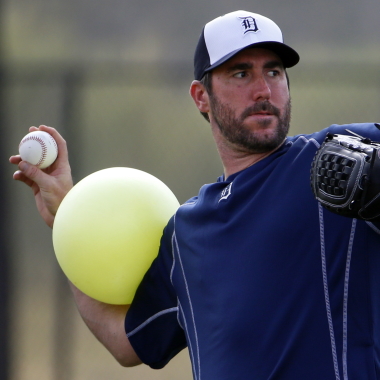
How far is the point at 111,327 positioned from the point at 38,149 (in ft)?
1.97

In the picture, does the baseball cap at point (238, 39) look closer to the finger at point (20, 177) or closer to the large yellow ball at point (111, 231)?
the large yellow ball at point (111, 231)

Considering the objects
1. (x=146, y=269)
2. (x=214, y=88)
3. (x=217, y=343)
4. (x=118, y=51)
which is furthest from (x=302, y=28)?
(x=217, y=343)

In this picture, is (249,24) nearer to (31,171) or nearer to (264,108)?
(264,108)

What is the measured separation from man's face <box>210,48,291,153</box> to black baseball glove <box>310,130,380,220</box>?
0.42 m

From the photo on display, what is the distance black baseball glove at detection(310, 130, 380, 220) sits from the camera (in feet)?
3.74

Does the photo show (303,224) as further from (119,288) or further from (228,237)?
(119,288)

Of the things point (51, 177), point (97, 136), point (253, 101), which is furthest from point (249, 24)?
point (97, 136)

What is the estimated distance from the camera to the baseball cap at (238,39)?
1674mm

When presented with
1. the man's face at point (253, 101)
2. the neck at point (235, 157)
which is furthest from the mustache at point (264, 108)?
the neck at point (235, 157)

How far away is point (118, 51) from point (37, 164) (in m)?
1.83

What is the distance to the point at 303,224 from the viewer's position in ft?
4.73

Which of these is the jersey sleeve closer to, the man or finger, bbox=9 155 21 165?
the man

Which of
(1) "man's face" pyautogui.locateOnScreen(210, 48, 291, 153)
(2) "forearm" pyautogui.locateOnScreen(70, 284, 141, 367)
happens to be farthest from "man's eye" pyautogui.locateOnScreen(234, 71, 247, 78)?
(2) "forearm" pyautogui.locateOnScreen(70, 284, 141, 367)

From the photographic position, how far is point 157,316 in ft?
6.07
